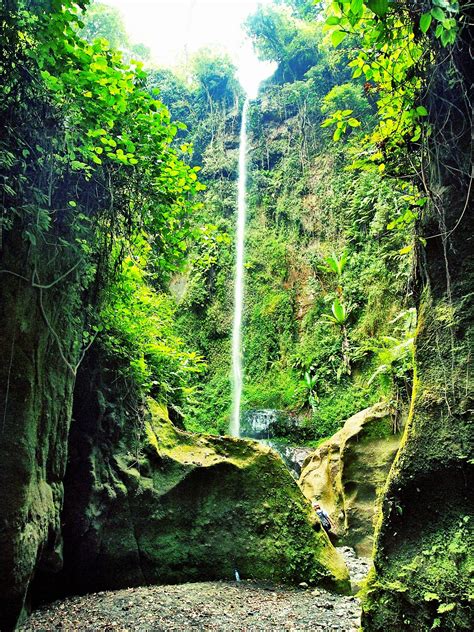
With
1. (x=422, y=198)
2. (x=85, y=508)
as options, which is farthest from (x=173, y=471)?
Answer: (x=422, y=198)

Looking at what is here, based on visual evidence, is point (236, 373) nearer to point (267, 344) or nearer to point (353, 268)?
point (267, 344)

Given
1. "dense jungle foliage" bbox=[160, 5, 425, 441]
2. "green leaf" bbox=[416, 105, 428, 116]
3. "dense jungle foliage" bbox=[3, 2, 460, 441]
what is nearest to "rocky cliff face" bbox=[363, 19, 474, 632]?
"green leaf" bbox=[416, 105, 428, 116]

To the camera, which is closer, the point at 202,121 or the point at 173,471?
the point at 173,471

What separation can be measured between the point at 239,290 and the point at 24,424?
18233mm

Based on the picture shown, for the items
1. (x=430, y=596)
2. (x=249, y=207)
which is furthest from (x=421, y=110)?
(x=249, y=207)

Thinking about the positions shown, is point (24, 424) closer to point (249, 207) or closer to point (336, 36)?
point (336, 36)

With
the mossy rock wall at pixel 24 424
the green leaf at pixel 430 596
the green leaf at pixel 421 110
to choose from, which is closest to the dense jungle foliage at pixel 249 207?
the green leaf at pixel 421 110

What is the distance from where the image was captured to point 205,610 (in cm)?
466

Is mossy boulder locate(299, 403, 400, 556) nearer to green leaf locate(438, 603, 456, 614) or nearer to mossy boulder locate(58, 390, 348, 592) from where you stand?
mossy boulder locate(58, 390, 348, 592)

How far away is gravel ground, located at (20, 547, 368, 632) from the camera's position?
4262 mm

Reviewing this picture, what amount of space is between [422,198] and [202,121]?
26669 millimetres

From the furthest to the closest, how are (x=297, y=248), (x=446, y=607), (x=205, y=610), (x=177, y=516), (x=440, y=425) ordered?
1. (x=297, y=248)
2. (x=177, y=516)
3. (x=205, y=610)
4. (x=440, y=425)
5. (x=446, y=607)

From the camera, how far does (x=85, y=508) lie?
530 cm

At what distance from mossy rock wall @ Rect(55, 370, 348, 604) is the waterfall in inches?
416
